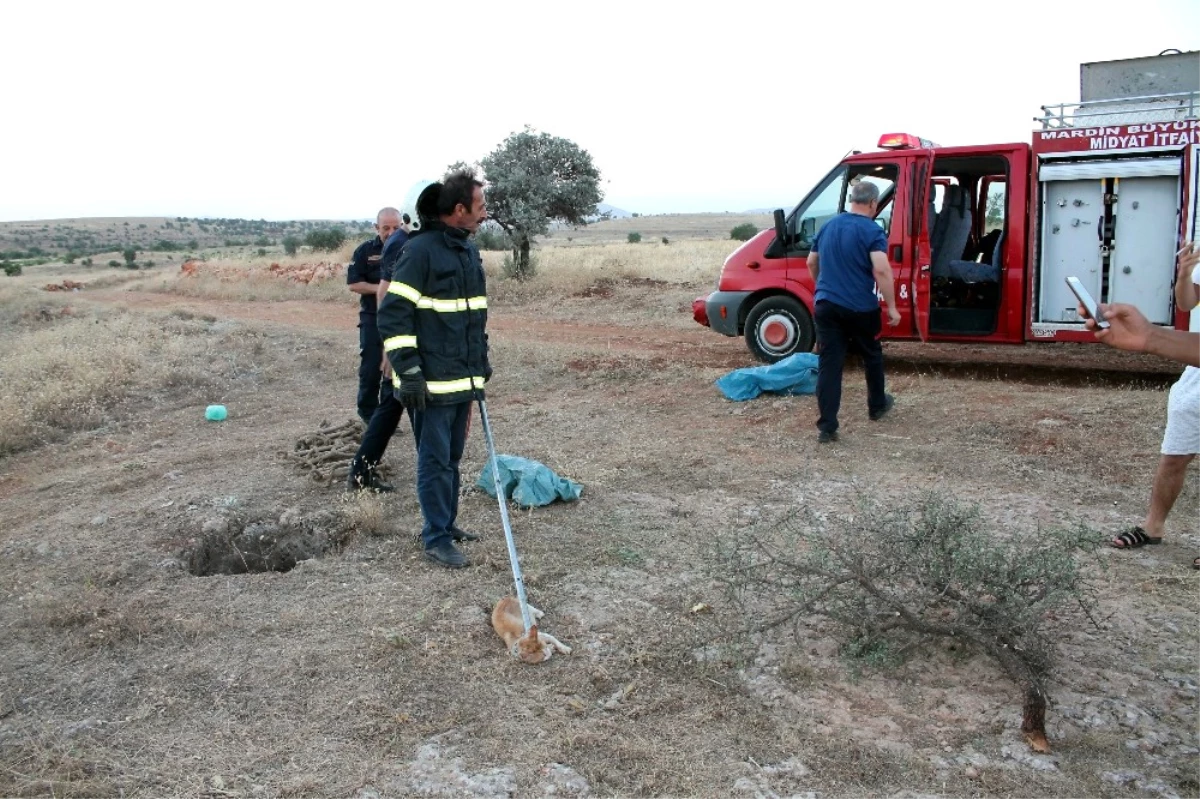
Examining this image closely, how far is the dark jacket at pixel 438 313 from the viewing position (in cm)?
452

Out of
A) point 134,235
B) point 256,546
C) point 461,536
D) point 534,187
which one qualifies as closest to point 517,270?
point 534,187

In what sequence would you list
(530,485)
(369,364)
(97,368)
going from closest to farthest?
(530,485) → (369,364) → (97,368)

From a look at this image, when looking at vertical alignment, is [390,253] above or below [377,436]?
above

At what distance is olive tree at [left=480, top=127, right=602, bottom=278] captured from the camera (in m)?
21.0

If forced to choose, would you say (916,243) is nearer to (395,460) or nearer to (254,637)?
(395,460)

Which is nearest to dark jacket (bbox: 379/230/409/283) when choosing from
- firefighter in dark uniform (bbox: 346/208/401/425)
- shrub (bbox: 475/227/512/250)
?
firefighter in dark uniform (bbox: 346/208/401/425)

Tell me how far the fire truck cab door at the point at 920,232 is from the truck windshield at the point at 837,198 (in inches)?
8.3

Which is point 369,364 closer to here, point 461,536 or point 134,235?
point 461,536

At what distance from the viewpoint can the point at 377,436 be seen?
5836 millimetres

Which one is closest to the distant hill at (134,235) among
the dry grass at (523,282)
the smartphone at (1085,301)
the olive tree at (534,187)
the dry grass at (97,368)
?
the dry grass at (523,282)

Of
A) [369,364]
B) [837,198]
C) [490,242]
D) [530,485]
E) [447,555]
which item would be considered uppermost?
[490,242]

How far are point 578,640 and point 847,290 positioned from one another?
3.74 m

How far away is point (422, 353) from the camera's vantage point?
183 inches

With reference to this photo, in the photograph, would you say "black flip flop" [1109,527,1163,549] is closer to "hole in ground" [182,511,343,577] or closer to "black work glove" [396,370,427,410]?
"black work glove" [396,370,427,410]
